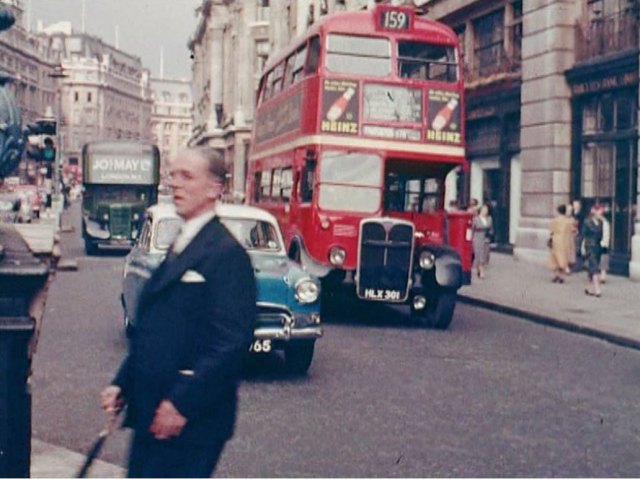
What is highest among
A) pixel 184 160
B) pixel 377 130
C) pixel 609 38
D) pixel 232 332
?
pixel 609 38

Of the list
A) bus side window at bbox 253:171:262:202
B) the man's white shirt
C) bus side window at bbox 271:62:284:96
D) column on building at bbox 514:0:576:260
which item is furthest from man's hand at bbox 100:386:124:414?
column on building at bbox 514:0:576:260

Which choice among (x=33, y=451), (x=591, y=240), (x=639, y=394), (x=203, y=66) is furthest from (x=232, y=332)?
A: (x=203, y=66)

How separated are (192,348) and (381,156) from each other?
458 inches

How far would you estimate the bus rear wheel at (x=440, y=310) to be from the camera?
14434 mm

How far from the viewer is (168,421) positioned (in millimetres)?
3678

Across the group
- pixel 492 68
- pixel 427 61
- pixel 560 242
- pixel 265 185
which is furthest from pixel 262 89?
pixel 492 68

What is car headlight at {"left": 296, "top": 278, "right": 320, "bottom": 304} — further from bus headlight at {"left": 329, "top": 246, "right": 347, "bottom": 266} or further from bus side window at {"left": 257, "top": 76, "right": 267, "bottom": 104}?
bus side window at {"left": 257, "top": 76, "right": 267, "bottom": 104}

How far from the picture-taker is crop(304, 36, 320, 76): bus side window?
611 inches

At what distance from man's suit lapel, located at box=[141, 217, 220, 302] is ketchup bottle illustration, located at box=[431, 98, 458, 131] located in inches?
465

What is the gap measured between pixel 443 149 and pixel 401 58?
1464 millimetres

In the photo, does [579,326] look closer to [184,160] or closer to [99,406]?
[99,406]

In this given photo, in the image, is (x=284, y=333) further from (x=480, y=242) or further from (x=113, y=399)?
(x=480, y=242)

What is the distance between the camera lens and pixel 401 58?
1542 cm

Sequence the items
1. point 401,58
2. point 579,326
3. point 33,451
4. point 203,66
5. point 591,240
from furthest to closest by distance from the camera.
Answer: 1. point 203,66
2. point 591,240
3. point 401,58
4. point 579,326
5. point 33,451
